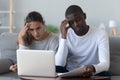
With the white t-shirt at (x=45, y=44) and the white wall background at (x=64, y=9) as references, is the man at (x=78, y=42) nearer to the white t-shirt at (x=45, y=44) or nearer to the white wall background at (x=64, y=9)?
the white t-shirt at (x=45, y=44)

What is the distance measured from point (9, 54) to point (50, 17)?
2.56 metres

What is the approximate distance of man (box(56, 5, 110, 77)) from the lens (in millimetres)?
1894

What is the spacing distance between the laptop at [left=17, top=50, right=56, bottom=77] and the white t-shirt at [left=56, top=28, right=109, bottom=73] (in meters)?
0.48

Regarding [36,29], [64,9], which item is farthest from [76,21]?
[64,9]

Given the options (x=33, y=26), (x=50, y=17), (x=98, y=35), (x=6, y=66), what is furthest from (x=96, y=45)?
(x=50, y=17)

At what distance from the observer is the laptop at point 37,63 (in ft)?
5.02

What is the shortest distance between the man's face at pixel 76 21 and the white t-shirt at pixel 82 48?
0.35 feet

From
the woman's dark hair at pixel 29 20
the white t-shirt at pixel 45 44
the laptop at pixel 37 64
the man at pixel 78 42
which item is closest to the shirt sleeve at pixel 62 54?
the man at pixel 78 42

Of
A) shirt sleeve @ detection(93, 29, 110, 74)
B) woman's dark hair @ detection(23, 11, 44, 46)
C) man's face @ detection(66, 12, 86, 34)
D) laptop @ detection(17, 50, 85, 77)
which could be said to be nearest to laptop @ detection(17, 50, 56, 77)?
laptop @ detection(17, 50, 85, 77)

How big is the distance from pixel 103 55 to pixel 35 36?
58 centimetres

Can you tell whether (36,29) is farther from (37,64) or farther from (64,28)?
Result: (37,64)

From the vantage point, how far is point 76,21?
1875 mm

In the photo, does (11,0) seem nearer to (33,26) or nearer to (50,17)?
(50,17)

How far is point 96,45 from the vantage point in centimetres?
195
